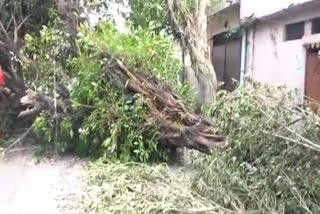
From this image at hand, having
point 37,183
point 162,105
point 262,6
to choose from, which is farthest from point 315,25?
point 37,183

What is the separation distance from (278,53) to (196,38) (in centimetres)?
167

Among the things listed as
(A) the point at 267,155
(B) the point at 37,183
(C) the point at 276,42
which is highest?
(C) the point at 276,42

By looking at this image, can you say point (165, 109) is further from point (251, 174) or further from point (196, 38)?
point (251, 174)

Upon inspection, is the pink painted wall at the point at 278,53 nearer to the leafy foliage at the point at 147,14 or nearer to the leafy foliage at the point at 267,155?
the leafy foliage at the point at 147,14

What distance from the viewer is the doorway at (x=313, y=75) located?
8297 millimetres

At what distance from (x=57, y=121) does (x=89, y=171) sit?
3.67 m

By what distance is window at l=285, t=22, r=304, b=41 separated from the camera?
8977mm

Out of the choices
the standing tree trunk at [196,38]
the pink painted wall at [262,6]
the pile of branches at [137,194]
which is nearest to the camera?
the pile of branches at [137,194]

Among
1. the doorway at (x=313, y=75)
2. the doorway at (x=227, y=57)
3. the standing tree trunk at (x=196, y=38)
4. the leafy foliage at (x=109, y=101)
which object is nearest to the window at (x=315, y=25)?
the doorway at (x=313, y=75)

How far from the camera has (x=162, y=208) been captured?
386 cm

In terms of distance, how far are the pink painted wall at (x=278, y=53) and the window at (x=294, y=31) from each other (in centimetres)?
9

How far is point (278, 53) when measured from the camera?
9789mm

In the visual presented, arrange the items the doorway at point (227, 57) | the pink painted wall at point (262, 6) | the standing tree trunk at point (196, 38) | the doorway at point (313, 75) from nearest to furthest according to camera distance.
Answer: the doorway at point (313, 75), the pink painted wall at point (262, 6), the standing tree trunk at point (196, 38), the doorway at point (227, 57)

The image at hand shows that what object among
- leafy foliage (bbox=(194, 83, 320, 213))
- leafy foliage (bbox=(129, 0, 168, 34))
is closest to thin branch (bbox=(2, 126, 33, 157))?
leafy foliage (bbox=(129, 0, 168, 34))
